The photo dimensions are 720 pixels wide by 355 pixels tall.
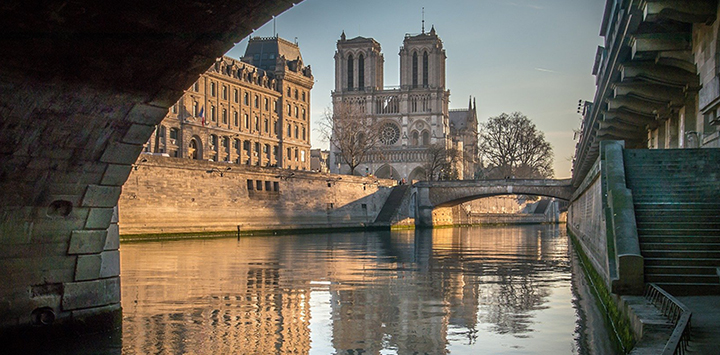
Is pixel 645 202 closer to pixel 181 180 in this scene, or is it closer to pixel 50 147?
pixel 50 147

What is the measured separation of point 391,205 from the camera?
6550cm

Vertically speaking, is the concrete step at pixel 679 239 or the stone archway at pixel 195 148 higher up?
the stone archway at pixel 195 148

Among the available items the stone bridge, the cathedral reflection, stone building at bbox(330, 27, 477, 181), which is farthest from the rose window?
the cathedral reflection

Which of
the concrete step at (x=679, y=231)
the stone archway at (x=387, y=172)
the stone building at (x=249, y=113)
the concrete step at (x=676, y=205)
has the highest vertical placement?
the stone building at (x=249, y=113)

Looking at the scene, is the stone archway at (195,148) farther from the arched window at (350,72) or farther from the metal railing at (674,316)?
the metal railing at (674,316)

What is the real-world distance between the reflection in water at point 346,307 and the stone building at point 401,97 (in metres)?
88.4

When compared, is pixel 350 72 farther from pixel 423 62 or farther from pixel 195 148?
pixel 195 148

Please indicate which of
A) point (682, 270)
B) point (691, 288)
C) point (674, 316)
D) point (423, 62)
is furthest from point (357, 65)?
A: point (674, 316)

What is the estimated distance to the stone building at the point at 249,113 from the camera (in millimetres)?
65688

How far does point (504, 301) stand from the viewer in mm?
14828

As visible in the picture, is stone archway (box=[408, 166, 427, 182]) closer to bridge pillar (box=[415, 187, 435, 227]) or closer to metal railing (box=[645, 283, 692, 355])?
bridge pillar (box=[415, 187, 435, 227])

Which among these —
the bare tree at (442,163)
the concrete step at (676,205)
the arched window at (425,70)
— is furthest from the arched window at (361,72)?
the concrete step at (676,205)

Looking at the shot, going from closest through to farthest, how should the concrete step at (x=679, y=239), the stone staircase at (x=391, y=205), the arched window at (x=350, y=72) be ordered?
1. the concrete step at (x=679, y=239)
2. the stone staircase at (x=391, y=205)
3. the arched window at (x=350, y=72)

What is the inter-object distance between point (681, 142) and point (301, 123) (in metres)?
69.0
